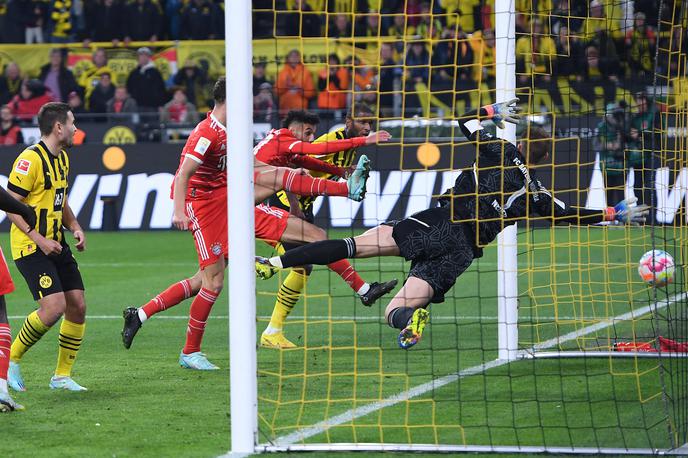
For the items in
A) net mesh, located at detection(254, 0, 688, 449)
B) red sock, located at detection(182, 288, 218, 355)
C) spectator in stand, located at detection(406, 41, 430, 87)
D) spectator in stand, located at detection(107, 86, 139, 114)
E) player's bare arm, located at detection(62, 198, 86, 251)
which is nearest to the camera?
net mesh, located at detection(254, 0, 688, 449)

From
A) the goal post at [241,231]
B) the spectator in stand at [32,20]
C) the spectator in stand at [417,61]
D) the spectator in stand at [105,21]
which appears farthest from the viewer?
the spectator in stand at [32,20]

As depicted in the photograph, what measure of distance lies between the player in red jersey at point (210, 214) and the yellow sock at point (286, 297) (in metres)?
0.57

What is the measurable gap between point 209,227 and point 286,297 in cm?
121

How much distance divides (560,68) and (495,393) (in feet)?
41.5

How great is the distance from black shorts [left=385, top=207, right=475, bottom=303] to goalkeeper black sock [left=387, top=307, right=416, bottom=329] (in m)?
0.40

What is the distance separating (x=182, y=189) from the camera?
A: 779 centimetres

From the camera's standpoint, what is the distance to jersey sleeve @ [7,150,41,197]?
710cm

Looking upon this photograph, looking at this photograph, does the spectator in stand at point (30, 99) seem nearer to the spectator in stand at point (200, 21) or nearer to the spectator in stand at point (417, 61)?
the spectator in stand at point (200, 21)

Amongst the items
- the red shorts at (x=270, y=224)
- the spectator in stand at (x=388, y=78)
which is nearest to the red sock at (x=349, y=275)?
the red shorts at (x=270, y=224)

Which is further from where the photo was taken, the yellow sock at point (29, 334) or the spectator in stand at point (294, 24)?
the spectator in stand at point (294, 24)

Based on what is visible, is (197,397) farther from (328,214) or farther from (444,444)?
(328,214)

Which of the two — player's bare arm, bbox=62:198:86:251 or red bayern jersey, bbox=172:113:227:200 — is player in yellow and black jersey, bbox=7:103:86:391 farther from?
red bayern jersey, bbox=172:113:227:200

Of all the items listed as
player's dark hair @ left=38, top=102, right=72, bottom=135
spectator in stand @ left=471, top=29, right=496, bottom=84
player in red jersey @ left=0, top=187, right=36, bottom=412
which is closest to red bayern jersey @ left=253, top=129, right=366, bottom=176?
player's dark hair @ left=38, top=102, right=72, bottom=135

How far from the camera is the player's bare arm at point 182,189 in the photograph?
7.63 metres
